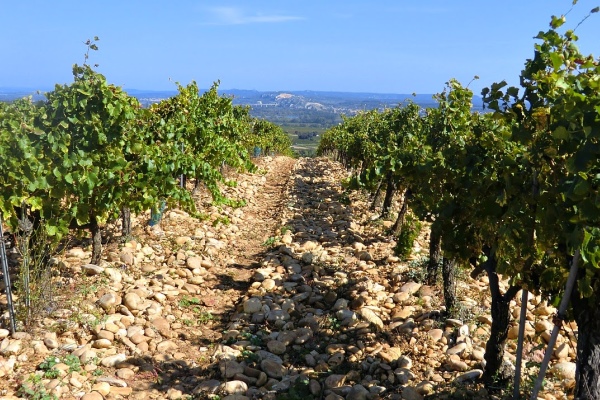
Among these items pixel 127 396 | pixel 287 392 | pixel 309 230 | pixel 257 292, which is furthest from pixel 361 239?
pixel 127 396

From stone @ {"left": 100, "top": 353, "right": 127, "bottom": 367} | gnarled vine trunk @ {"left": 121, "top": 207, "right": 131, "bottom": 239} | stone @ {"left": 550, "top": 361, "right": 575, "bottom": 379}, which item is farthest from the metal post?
stone @ {"left": 550, "top": 361, "right": 575, "bottom": 379}

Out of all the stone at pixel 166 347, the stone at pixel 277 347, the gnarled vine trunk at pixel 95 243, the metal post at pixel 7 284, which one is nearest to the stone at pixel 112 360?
the stone at pixel 166 347

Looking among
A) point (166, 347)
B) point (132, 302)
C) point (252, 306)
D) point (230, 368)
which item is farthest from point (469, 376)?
point (132, 302)

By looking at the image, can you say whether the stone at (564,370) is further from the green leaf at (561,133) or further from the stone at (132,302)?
the stone at (132,302)

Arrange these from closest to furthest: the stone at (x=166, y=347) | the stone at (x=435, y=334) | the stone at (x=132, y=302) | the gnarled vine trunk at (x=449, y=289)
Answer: the stone at (x=435, y=334)
the stone at (x=166, y=347)
the gnarled vine trunk at (x=449, y=289)
the stone at (x=132, y=302)

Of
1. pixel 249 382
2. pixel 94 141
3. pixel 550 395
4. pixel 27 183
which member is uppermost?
pixel 94 141

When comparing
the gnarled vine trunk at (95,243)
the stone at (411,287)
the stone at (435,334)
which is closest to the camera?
the stone at (435,334)

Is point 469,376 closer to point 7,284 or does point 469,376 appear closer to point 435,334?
point 435,334

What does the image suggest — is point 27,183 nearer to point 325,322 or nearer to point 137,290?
point 137,290

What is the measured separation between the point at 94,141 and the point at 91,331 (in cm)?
257

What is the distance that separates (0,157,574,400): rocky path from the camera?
5.17 metres

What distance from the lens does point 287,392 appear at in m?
5.16

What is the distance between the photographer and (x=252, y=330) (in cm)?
682

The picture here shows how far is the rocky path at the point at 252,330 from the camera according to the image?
517 centimetres
